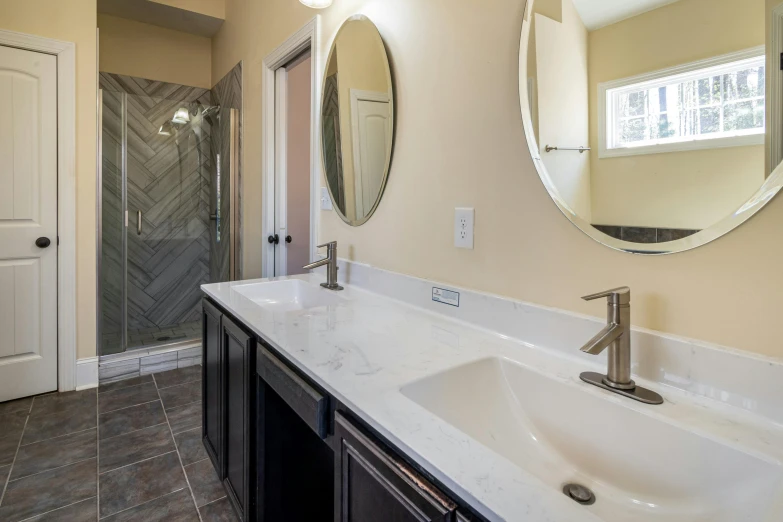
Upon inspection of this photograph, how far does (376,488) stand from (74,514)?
151 centimetres

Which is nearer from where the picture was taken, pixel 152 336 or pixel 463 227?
pixel 463 227

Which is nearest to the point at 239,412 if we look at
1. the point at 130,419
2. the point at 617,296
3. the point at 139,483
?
the point at 139,483

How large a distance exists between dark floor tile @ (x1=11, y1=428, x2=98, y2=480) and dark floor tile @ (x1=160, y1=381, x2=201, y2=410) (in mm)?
406

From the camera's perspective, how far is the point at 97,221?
259 centimetres

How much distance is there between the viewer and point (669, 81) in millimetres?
807

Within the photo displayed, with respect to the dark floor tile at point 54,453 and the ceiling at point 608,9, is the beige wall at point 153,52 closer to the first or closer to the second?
the dark floor tile at point 54,453

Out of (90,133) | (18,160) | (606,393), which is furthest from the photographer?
(90,133)

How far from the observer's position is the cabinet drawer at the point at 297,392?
85 cm

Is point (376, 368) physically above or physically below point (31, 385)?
above

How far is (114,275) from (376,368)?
9.23 ft

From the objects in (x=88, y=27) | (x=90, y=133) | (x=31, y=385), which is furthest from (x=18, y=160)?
(x=31, y=385)

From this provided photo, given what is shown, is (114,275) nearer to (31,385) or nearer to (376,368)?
(31,385)

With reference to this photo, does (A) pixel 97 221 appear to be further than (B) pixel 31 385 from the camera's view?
Yes

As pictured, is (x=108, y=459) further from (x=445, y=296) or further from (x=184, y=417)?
(x=445, y=296)
